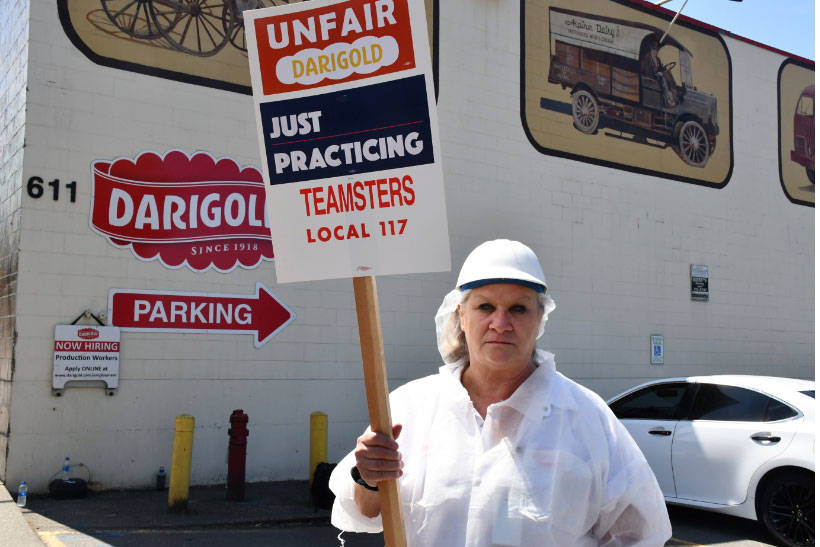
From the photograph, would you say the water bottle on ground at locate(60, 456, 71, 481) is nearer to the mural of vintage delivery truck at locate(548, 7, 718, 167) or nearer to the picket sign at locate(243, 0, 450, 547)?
the picket sign at locate(243, 0, 450, 547)

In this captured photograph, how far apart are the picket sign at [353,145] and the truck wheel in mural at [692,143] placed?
520 inches

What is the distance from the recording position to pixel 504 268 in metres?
2.49

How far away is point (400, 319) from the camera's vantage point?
10.9m

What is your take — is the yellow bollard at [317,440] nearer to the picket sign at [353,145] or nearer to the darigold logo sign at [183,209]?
the darigold logo sign at [183,209]

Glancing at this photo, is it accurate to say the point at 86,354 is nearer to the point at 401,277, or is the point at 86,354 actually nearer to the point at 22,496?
the point at 22,496

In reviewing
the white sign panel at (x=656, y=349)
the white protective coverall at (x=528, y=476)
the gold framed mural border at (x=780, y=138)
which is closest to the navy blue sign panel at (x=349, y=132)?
the white protective coverall at (x=528, y=476)

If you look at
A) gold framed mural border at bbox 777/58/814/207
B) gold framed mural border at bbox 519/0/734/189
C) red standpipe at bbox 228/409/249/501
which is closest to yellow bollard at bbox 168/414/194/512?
red standpipe at bbox 228/409/249/501

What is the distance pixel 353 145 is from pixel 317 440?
6.79m

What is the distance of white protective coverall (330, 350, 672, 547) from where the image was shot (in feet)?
7.55

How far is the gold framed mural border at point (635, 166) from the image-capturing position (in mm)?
12555

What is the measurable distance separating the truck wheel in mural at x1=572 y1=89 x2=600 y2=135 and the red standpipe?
7.70 meters

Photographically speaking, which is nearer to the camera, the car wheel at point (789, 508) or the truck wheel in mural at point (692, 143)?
the car wheel at point (789, 508)

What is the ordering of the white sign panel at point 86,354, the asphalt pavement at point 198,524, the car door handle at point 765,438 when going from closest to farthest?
the asphalt pavement at point 198,524
the car door handle at point 765,438
the white sign panel at point 86,354

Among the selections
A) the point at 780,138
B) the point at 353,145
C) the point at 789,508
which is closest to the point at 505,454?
the point at 353,145
